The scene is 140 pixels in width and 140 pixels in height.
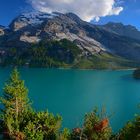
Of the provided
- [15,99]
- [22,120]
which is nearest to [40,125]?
[22,120]

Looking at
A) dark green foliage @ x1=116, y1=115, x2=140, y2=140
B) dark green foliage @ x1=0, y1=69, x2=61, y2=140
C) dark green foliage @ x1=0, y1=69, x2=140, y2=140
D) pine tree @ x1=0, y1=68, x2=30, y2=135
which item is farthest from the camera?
pine tree @ x1=0, y1=68, x2=30, y2=135

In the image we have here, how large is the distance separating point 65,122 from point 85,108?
37.8 m

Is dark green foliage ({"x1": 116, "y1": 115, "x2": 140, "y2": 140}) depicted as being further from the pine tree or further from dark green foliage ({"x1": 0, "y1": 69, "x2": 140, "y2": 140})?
the pine tree

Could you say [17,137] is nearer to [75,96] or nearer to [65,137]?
[65,137]

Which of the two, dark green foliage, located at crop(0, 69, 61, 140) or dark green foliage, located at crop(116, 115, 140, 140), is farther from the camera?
dark green foliage, located at crop(0, 69, 61, 140)

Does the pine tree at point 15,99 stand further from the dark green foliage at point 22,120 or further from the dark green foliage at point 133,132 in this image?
the dark green foliage at point 133,132

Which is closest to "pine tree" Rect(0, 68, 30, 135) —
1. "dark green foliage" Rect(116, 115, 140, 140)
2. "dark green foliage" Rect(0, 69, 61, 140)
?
"dark green foliage" Rect(0, 69, 61, 140)

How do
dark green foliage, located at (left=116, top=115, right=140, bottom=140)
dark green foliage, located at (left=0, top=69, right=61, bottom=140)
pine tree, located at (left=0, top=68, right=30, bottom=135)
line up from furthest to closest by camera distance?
1. pine tree, located at (left=0, top=68, right=30, bottom=135)
2. dark green foliage, located at (left=0, top=69, right=61, bottom=140)
3. dark green foliage, located at (left=116, top=115, right=140, bottom=140)

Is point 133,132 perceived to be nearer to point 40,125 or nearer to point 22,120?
point 40,125

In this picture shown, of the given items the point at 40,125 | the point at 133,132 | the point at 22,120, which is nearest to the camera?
the point at 133,132

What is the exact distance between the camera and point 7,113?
287 feet

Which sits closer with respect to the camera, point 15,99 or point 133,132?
point 133,132

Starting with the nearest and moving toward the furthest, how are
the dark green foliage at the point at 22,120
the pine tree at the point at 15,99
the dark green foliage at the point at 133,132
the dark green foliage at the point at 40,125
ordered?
the dark green foliage at the point at 133,132 → the dark green foliage at the point at 40,125 → the dark green foliage at the point at 22,120 → the pine tree at the point at 15,99

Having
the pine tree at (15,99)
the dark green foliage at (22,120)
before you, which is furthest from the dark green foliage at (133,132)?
the pine tree at (15,99)
